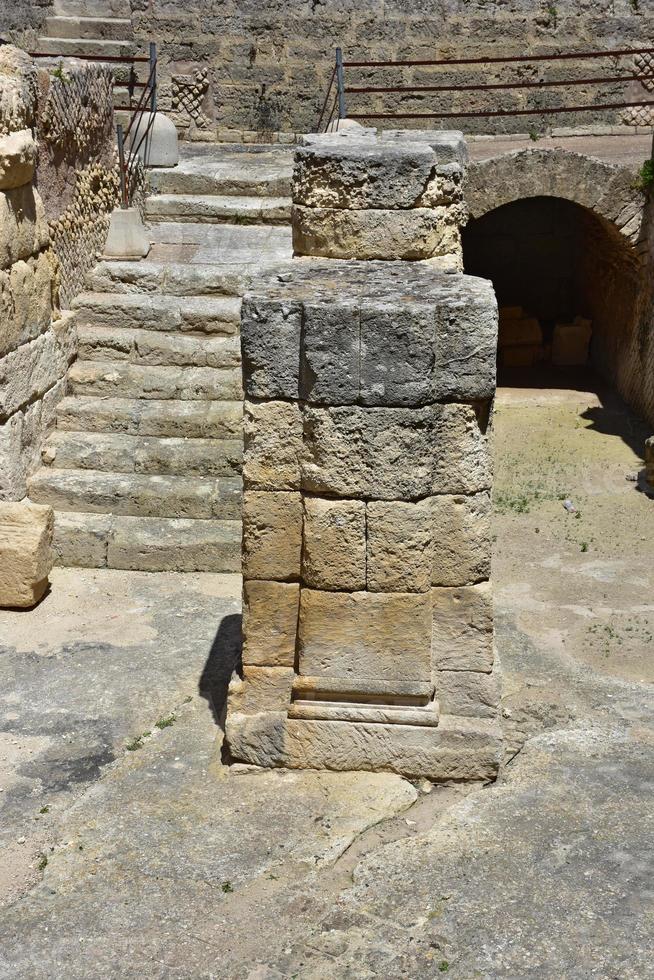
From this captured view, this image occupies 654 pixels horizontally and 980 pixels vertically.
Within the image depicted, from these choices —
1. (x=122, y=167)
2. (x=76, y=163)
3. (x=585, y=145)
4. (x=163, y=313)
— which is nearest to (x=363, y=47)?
(x=585, y=145)

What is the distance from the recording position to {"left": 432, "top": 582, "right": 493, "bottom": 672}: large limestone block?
16.9 ft

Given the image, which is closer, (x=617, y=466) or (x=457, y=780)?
(x=457, y=780)

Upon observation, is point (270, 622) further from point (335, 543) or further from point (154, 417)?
point (154, 417)

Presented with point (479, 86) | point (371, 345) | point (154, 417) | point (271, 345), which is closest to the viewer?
point (371, 345)

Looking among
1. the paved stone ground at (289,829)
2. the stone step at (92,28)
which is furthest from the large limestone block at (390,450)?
the stone step at (92,28)

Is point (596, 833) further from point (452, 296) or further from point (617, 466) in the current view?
point (617, 466)

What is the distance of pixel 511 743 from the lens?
5.64m

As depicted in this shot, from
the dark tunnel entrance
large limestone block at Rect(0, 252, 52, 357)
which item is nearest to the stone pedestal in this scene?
large limestone block at Rect(0, 252, 52, 357)

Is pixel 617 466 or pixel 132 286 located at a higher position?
pixel 132 286

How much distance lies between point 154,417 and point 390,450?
415cm

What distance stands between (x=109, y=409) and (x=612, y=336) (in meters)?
6.71

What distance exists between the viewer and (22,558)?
286 inches

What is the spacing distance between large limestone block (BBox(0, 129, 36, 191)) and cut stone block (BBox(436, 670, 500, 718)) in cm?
473

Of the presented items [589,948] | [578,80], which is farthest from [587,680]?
[578,80]
